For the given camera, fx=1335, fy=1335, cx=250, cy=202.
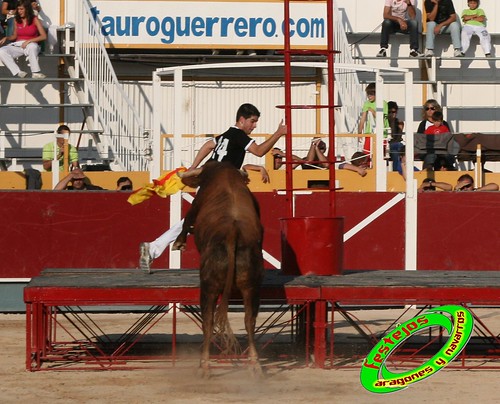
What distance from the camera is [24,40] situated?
2162cm

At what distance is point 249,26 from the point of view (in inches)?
879

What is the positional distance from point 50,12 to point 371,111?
624cm

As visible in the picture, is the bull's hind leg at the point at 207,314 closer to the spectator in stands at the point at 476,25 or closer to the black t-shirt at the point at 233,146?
the black t-shirt at the point at 233,146

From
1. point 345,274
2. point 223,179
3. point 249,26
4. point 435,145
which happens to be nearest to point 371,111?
point 435,145

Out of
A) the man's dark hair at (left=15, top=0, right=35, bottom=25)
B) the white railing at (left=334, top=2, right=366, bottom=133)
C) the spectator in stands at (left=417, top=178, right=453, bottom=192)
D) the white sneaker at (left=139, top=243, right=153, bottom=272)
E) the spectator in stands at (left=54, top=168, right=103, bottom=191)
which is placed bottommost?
the white sneaker at (left=139, top=243, right=153, bottom=272)

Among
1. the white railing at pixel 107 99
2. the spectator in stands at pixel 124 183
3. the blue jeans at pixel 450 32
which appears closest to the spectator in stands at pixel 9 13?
the white railing at pixel 107 99

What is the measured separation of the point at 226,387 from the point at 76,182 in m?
8.06

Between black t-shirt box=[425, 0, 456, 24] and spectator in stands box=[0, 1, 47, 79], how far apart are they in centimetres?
666

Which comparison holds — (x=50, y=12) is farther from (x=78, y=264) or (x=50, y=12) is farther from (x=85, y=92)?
(x=78, y=264)

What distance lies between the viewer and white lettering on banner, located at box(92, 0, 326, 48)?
22.2 m

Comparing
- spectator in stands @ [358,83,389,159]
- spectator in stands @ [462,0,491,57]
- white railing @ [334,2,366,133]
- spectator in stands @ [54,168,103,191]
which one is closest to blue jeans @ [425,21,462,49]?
spectator in stands @ [462,0,491,57]

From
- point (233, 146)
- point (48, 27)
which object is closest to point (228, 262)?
point (233, 146)

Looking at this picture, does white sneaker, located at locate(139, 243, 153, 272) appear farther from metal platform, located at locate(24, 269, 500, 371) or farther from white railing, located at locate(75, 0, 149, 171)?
white railing, located at locate(75, 0, 149, 171)

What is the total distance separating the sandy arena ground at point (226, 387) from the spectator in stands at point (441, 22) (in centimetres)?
1241
